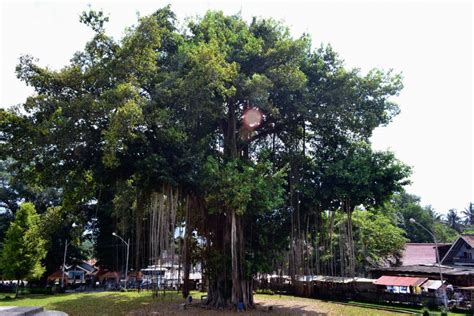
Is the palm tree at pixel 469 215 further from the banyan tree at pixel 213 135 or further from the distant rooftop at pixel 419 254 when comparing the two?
the banyan tree at pixel 213 135

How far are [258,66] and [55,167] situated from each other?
9.70m

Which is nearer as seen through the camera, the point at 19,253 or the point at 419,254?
the point at 19,253

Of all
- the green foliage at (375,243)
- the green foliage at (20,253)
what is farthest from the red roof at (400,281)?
the green foliage at (20,253)

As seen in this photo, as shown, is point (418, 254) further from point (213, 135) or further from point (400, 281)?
point (213, 135)

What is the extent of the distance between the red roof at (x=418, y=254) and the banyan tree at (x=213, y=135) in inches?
532

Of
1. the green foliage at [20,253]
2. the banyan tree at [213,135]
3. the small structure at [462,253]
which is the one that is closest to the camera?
the banyan tree at [213,135]

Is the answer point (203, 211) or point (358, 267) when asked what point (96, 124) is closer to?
point (203, 211)

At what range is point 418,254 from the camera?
1342 inches

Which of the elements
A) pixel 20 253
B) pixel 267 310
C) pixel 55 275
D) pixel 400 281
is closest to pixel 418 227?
pixel 400 281

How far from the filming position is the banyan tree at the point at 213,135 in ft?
49.8

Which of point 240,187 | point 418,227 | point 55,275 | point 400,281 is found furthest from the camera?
point 418,227

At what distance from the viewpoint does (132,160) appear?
55.0 feet

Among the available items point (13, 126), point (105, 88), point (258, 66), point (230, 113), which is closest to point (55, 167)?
point (13, 126)

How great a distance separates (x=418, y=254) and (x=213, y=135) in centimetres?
2240
